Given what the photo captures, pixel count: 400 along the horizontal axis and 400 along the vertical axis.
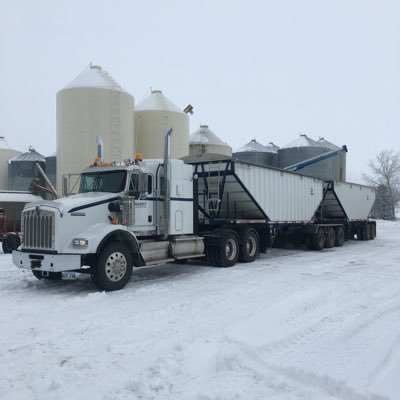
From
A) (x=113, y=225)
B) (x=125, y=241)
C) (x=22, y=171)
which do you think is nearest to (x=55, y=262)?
(x=113, y=225)

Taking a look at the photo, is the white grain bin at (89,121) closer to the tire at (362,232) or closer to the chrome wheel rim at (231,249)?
the chrome wheel rim at (231,249)

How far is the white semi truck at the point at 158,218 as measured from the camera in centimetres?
901

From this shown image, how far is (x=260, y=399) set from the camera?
4.07 meters

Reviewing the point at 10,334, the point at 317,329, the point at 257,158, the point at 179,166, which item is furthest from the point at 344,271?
the point at 257,158

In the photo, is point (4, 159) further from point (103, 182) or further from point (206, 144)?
point (103, 182)

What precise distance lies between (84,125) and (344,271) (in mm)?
15730

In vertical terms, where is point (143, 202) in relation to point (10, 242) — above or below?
above

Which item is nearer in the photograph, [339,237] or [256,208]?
[256,208]

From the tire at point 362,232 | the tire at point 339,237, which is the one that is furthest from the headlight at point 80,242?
the tire at point 362,232

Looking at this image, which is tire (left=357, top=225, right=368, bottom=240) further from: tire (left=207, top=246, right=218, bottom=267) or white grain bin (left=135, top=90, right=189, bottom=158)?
tire (left=207, top=246, right=218, bottom=267)

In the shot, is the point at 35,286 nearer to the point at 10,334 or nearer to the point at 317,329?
the point at 10,334

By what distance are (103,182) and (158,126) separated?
52.7 feet

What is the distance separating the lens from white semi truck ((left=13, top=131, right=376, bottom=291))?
9008 mm

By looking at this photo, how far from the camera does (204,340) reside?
5.72 m
